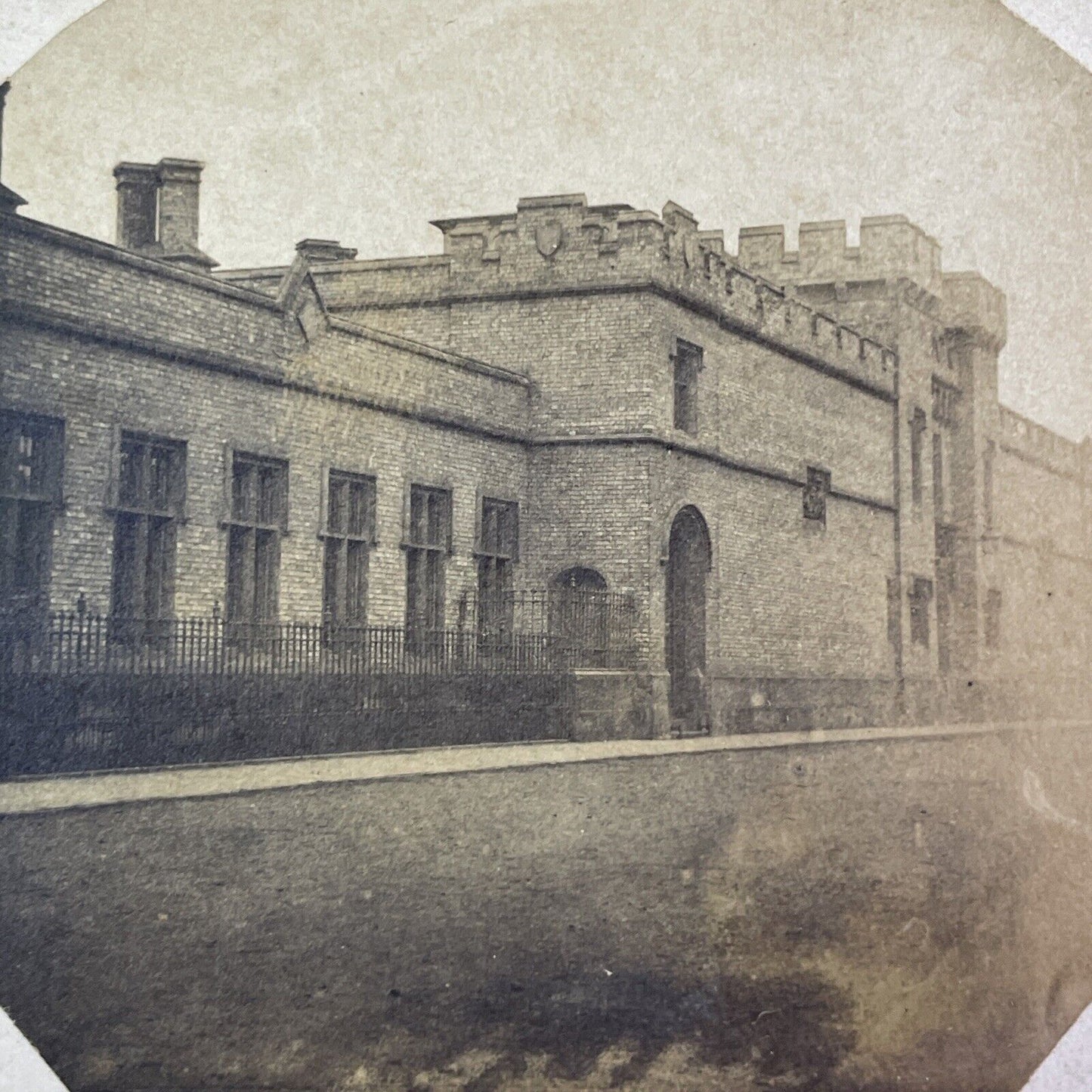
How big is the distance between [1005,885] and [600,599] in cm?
1058

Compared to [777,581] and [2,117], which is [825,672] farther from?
[2,117]

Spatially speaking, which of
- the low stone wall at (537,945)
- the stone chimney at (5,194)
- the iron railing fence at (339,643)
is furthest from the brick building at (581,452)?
the low stone wall at (537,945)

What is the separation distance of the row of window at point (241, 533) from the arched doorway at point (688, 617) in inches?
88.4

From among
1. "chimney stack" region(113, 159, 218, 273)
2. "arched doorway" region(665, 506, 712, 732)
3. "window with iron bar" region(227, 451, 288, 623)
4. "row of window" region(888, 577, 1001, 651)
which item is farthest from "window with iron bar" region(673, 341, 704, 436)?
"chimney stack" region(113, 159, 218, 273)

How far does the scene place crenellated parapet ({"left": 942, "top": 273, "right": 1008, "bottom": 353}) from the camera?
8078 mm

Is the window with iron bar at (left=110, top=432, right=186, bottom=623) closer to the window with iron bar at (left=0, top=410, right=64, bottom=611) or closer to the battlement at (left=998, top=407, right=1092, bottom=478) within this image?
the window with iron bar at (left=0, top=410, right=64, bottom=611)

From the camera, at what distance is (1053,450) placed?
833 centimetres

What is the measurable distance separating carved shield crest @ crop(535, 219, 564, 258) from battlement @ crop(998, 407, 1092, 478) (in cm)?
834

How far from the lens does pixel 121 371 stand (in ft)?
40.0

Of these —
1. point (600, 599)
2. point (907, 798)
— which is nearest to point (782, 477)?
point (600, 599)

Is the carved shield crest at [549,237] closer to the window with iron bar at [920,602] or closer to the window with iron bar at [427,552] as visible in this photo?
the window with iron bar at [427,552]

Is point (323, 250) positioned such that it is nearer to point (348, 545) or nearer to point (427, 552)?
point (348, 545)

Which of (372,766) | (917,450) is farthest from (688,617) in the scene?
(372,766)

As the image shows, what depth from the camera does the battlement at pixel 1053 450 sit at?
715 cm
